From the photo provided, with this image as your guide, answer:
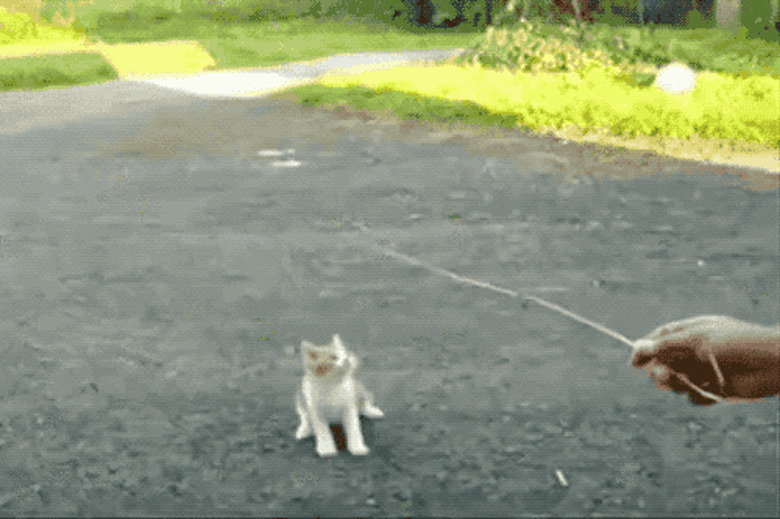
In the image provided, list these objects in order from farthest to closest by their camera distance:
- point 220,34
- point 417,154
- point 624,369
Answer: point 220,34 → point 417,154 → point 624,369

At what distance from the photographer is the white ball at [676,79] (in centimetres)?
1048

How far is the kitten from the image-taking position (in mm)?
2729

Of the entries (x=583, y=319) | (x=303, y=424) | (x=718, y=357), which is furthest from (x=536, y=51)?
(x=718, y=357)

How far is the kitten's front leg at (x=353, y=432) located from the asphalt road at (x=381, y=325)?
0.07 m

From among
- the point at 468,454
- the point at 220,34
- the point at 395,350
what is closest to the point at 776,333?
the point at 468,454

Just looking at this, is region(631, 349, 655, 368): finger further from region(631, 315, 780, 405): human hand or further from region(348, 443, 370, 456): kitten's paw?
region(348, 443, 370, 456): kitten's paw

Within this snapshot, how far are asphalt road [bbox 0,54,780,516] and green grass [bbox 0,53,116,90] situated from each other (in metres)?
6.72

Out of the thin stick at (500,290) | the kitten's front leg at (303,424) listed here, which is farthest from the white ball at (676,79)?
the kitten's front leg at (303,424)

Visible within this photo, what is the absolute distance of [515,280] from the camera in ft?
16.3

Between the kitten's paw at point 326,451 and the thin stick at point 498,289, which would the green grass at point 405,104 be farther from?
the kitten's paw at point 326,451

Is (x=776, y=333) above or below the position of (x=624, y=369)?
above

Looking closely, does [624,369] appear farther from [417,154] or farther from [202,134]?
[202,134]

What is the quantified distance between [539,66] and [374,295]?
29.9 feet

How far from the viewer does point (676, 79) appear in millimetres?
10977
